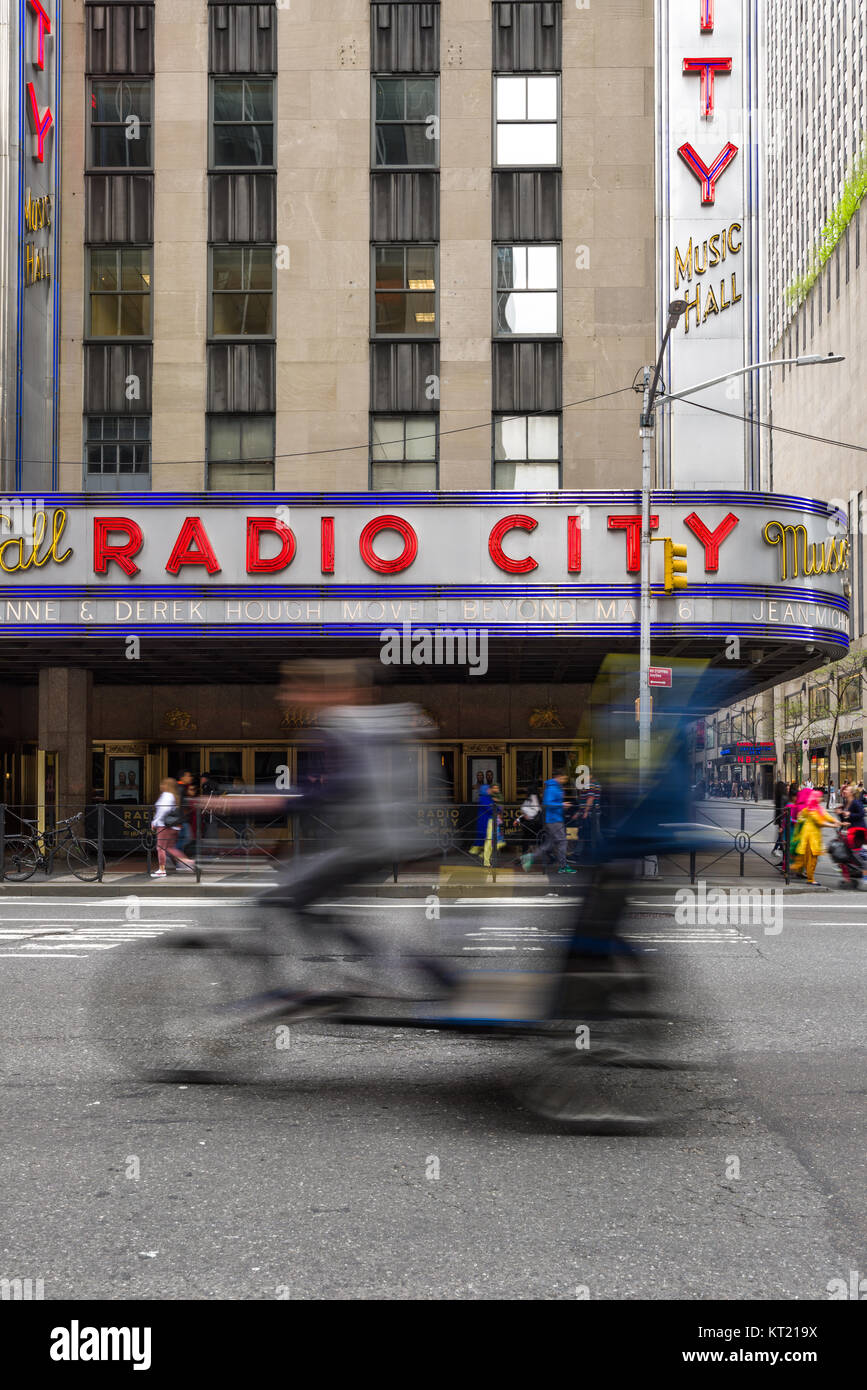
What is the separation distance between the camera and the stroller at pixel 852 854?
18.4 meters

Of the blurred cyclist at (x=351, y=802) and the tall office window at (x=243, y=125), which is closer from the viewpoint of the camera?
the blurred cyclist at (x=351, y=802)

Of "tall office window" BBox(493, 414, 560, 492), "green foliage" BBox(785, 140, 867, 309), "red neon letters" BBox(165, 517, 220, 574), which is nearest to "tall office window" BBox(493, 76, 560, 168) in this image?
"tall office window" BBox(493, 414, 560, 492)

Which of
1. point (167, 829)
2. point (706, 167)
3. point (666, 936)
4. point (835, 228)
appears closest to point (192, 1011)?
point (666, 936)

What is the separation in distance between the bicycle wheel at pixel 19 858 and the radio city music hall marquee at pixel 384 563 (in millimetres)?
3684

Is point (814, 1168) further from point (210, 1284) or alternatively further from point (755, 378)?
point (755, 378)

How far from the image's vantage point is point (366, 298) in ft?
78.4

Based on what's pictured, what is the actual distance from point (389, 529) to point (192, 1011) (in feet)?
49.7

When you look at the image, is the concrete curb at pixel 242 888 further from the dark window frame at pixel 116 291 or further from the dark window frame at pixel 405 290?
the dark window frame at pixel 116 291

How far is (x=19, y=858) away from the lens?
18938 millimetres

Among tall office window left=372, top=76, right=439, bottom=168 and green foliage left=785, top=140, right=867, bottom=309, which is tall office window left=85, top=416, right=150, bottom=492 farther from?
green foliage left=785, top=140, right=867, bottom=309

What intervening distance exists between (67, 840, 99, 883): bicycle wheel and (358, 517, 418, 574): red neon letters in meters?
6.81

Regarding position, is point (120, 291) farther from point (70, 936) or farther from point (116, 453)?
point (70, 936)

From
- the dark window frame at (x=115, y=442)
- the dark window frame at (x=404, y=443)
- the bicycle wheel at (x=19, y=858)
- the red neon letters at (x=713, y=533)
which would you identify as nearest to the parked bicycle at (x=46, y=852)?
the bicycle wheel at (x=19, y=858)
